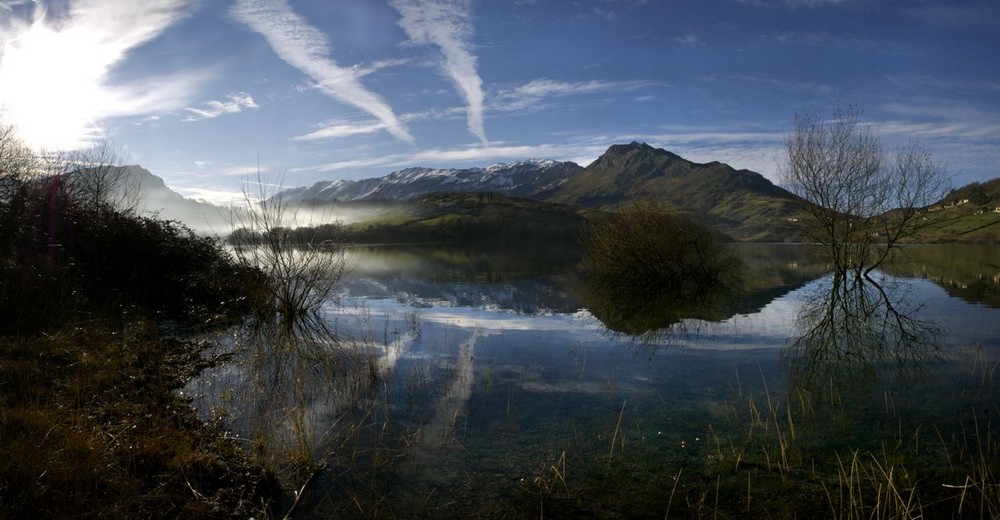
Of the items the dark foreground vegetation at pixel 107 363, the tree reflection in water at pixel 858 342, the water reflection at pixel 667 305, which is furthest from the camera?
the water reflection at pixel 667 305

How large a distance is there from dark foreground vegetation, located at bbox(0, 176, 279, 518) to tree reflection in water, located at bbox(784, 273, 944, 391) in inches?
448

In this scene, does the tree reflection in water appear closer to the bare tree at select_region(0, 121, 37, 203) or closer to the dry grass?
the dry grass

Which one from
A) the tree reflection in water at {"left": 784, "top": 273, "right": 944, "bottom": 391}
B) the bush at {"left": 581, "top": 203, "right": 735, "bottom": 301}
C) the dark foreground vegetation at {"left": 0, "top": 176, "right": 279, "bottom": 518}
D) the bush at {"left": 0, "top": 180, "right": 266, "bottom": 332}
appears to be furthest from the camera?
the bush at {"left": 581, "top": 203, "right": 735, "bottom": 301}

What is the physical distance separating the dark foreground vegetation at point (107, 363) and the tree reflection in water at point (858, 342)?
37.3 ft

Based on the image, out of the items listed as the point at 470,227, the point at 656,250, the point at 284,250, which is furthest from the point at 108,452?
the point at 470,227

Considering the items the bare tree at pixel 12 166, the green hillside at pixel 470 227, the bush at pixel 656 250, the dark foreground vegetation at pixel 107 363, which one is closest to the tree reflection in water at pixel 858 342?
the bush at pixel 656 250

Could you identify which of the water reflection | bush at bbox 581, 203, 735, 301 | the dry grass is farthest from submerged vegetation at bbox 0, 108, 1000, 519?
bush at bbox 581, 203, 735, 301

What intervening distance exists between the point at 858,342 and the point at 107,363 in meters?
19.4

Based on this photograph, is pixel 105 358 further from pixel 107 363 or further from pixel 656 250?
pixel 656 250

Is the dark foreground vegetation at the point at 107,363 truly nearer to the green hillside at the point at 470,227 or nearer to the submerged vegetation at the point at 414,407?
the submerged vegetation at the point at 414,407

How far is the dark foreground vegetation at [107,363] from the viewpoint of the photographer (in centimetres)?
584

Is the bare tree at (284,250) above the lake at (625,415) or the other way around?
above

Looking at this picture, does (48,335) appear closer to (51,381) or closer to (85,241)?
(51,381)

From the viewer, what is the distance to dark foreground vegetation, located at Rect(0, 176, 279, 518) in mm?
5836
